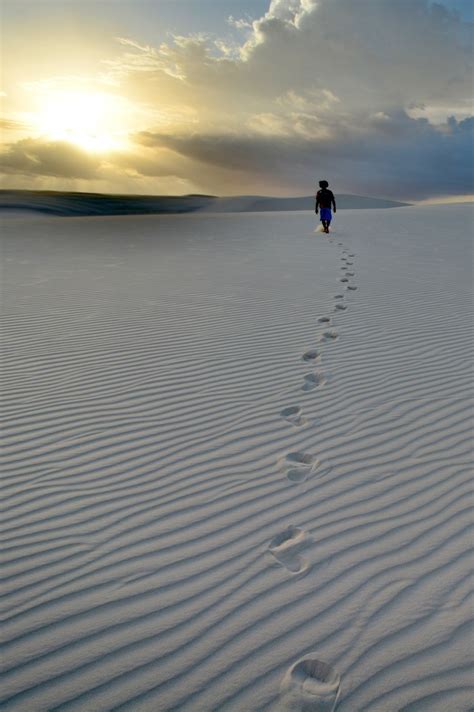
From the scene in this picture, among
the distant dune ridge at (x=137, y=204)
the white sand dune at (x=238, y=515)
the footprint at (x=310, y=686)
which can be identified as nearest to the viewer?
the footprint at (x=310, y=686)

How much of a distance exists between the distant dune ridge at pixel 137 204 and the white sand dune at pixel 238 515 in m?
36.6

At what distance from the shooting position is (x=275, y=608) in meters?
2.04

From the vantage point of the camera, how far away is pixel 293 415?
3.78 metres

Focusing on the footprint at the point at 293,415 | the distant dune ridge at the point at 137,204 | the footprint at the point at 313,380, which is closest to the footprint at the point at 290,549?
the footprint at the point at 293,415

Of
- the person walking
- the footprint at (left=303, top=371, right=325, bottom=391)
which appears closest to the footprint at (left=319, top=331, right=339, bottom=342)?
the footprint at (left=303, top=371, right=325, bottom=391)

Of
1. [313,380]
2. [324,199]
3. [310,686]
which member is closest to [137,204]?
[324,199]

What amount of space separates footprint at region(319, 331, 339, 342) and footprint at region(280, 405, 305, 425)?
191 centimetres

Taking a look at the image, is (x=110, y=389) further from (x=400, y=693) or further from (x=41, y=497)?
(x=400, y=693)

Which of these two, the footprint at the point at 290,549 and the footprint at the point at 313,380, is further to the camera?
the footprint at the point at 313,380

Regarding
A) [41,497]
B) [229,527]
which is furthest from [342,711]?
[41,497]

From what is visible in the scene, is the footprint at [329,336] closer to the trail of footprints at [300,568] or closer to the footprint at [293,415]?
the trail of footprints at [300,568]

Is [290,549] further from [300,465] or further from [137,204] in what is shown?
[137,204]

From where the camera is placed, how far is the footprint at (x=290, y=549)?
2252 mm

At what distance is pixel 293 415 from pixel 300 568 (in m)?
1.65
